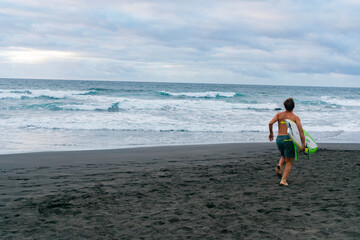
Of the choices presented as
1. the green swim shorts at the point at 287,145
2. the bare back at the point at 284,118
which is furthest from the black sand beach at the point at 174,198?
the bare back at the point at 284,118

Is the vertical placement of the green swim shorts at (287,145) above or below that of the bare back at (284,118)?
below

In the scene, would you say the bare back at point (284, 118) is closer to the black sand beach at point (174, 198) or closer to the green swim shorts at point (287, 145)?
the green swim shorts at point (287, 145)

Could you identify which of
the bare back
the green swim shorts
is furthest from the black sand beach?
the bare back

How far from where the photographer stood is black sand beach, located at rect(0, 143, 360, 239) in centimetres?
378

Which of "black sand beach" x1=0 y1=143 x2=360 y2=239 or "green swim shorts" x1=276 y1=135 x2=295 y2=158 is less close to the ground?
"green swim shorts" x1=276 y1=135 x2=295 y2=158

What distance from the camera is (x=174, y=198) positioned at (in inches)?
199

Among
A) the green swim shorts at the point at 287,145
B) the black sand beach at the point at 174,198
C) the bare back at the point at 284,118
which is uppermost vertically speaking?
the bare back at the point at 284,118

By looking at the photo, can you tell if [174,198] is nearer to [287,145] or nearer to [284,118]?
[287,145]

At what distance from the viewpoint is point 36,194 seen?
17.1 feet

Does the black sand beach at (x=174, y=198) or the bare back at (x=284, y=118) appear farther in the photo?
the bare back at (x=284, y=118)

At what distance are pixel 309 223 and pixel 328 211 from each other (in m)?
0.58

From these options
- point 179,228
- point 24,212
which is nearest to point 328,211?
point 179,228

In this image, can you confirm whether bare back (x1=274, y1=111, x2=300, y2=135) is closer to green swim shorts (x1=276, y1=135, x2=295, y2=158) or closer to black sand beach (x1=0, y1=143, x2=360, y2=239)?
green swim shorts (x1=276, y1=135, x2=295, y2=158)

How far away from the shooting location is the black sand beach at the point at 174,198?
12.4 feet
